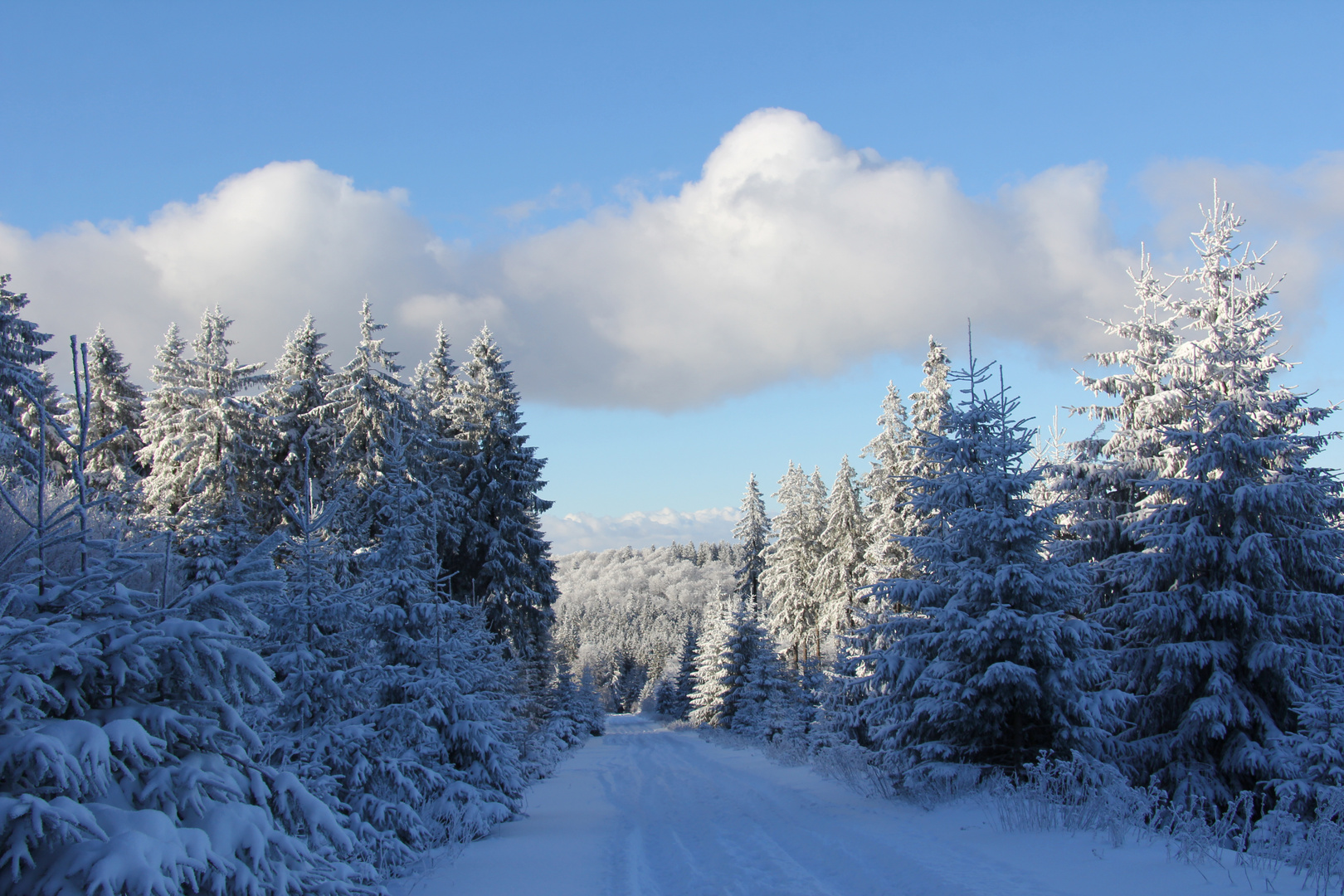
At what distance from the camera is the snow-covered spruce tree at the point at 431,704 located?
455 inches

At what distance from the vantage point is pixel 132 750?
3.57 m

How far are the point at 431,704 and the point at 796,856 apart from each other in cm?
617

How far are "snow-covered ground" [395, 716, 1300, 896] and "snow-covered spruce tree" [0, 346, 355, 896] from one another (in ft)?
18.4

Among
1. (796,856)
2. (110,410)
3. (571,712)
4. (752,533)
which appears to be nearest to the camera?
(796,856)

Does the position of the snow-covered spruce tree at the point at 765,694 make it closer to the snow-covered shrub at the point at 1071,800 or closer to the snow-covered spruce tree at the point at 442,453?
the snow-covered spruce tree at the point at 442,453

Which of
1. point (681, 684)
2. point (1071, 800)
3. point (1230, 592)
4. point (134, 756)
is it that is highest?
point (1230, 592)

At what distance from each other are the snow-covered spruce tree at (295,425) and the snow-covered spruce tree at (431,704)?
12893 millimetres

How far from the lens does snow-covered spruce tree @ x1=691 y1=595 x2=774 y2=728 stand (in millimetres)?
42125

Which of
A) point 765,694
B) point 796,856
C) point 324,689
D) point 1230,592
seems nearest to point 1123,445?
point 1230,592

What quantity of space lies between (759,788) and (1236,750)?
9406mm

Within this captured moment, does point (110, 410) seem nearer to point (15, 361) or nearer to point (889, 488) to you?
point (15, 361)

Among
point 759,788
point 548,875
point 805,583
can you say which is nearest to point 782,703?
point 805,583

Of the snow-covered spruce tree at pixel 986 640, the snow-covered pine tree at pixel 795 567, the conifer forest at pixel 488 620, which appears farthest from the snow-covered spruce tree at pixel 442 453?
the snow-covered pine tree at pixel 795 567

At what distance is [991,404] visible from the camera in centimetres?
1480
